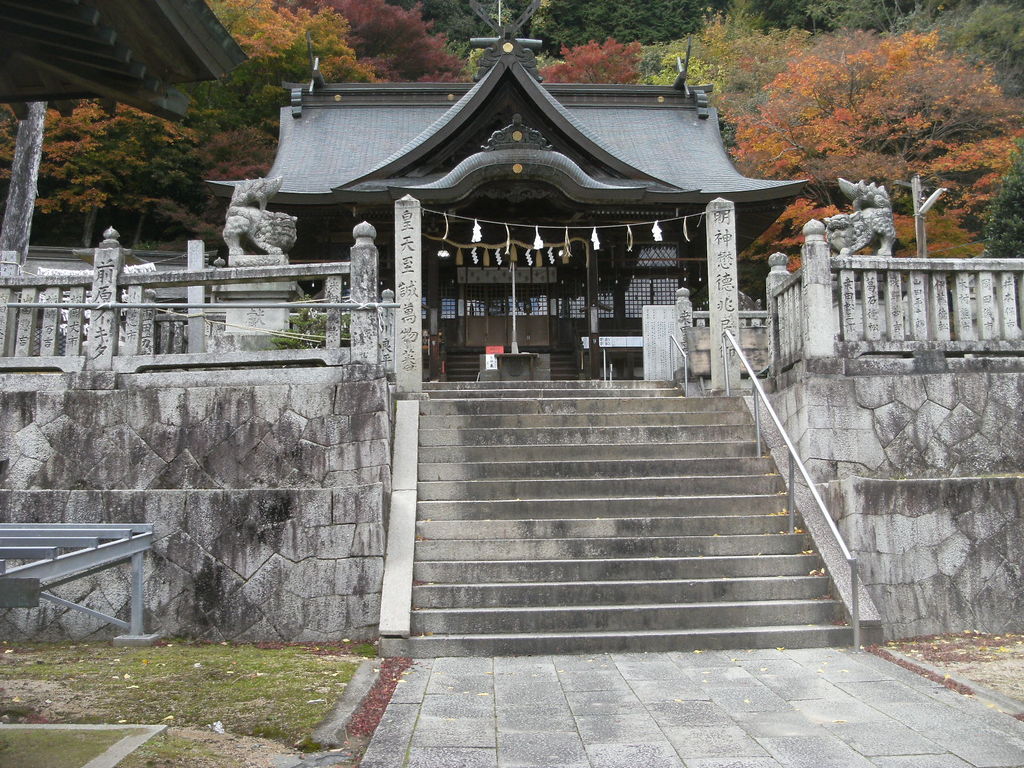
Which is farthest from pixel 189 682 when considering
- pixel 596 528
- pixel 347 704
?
pixel 596 528

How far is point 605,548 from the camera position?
24.4 ft

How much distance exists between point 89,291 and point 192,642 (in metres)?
3.90

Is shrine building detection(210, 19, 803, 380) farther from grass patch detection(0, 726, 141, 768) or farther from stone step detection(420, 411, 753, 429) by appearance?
grass patch detection(0, 726, 141, 768)

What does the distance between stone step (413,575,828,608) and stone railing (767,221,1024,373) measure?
2336mm

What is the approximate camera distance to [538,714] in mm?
4879

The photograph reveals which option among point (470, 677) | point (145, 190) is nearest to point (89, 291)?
point (470, 677)

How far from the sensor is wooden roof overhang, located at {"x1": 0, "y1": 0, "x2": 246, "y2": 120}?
4.52 m

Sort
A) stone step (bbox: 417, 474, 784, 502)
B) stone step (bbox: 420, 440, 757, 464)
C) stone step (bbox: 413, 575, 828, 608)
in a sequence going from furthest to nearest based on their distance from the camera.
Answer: stone step (bbox: 420, 440, 757, 464) → stone step (bbox: 417, 474, 784, 502) → stone step (bbox: 413, 575, 828, 608)

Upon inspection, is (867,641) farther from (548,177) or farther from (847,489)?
(548,177)

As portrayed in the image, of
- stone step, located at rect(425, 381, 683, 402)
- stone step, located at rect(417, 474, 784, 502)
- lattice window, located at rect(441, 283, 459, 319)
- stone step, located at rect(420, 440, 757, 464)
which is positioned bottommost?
stone step, located at rect(417, 474, 784, 502)

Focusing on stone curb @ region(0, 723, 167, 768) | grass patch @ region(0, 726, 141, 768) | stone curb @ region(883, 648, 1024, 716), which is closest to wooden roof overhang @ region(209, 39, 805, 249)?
stone curb @ region(883, 648, 1024, 716)

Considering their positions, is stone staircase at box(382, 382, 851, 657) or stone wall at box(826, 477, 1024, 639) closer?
stone staircase at box(382, 382, 851, 657)

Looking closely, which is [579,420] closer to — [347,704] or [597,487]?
[597,487]

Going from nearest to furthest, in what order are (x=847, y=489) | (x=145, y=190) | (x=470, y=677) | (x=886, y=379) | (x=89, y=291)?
1. (x=470, y=677)
2. (x=847, y=489)
3. (x=886, y=379)
4. (x=89, y=291)
5. (x=145, y=190)
